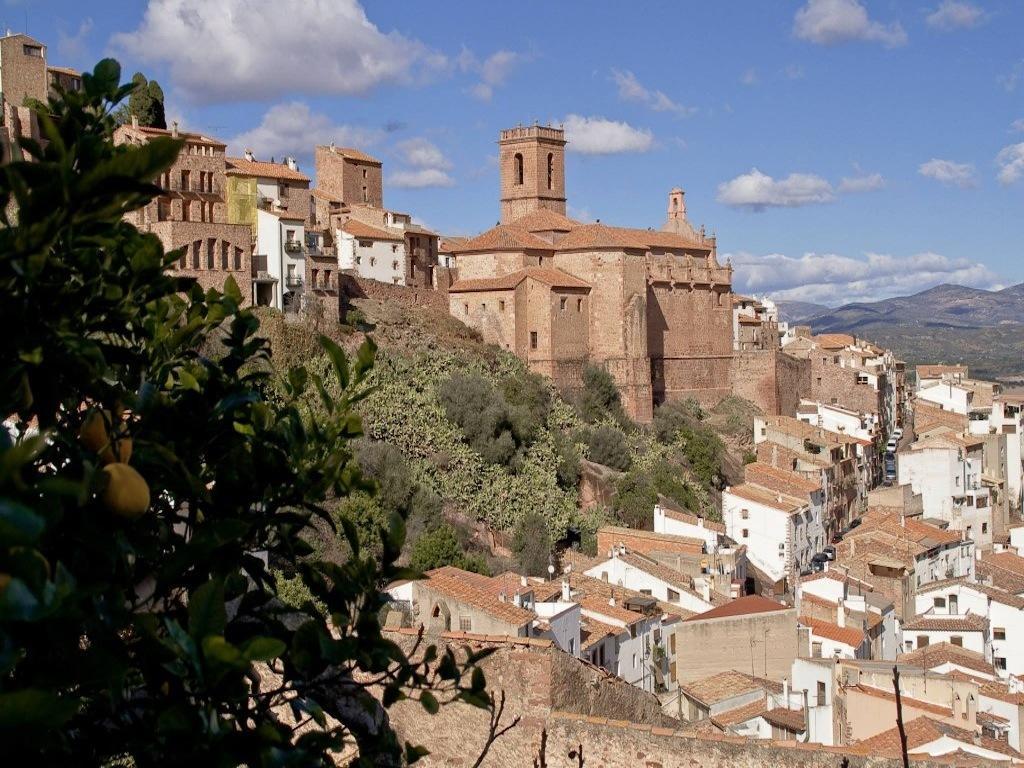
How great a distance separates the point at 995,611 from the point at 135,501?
1306 inches

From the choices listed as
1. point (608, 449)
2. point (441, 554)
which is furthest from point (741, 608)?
point (608, 449)

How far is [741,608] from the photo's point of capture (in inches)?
1079

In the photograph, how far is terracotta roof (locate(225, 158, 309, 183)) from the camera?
4388 cm

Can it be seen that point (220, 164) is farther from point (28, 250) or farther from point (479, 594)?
point (28, 250)

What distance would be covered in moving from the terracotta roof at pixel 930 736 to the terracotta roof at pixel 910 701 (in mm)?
737

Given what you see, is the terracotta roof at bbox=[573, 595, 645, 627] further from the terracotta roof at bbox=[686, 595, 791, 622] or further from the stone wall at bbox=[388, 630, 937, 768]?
the stone wall at bbox=[388, 630, 937, 768]

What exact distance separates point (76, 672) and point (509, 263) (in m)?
44.9

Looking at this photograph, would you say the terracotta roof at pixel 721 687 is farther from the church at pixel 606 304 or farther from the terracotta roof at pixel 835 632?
the church at pixel 606 304

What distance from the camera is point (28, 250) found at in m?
2.90

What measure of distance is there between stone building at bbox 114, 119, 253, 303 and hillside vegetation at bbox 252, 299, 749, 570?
5.88ft

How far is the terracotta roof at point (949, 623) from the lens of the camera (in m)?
31.0

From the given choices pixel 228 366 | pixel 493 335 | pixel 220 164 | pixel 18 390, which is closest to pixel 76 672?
pixel 18 390

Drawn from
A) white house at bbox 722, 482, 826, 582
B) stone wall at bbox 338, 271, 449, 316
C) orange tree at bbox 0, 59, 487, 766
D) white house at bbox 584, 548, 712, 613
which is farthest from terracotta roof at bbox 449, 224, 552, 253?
orange tree at bbox 0, 59, 487, 766

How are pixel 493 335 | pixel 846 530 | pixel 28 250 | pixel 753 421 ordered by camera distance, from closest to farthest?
pixel 28 250, pixel 493 335, pixel 846 530, pixel 753 421
